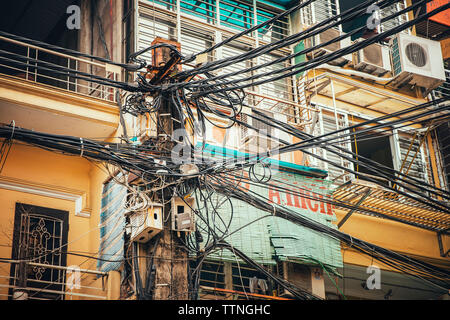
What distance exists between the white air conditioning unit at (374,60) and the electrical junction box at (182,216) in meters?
8.29

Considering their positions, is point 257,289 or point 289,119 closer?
point 257,289

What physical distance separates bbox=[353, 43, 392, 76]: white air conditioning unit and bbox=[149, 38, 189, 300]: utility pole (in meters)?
7.68

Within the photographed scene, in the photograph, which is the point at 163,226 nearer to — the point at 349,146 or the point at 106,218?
the point at 106,218

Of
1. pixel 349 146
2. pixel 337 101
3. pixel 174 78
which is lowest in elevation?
pixel 174 78

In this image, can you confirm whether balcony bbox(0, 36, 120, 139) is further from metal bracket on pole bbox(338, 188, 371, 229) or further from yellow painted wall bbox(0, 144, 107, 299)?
metal bracket on pole bbox(338, 188, 371, 229)

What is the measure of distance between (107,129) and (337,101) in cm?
621

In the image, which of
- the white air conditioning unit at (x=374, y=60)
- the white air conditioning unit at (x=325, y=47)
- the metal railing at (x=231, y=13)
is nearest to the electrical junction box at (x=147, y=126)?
the metal railing at (x=231, y=13)

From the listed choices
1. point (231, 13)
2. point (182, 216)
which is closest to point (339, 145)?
point (231, 13)

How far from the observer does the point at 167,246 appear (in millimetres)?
9125

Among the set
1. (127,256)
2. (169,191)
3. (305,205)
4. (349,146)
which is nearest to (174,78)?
(169,191)

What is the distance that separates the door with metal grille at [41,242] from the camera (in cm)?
1166

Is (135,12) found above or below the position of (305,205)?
above

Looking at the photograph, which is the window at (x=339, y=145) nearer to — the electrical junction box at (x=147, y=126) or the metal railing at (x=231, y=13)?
the metal railing at (x=231, y=13)

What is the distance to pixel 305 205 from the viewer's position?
42.3 ft
